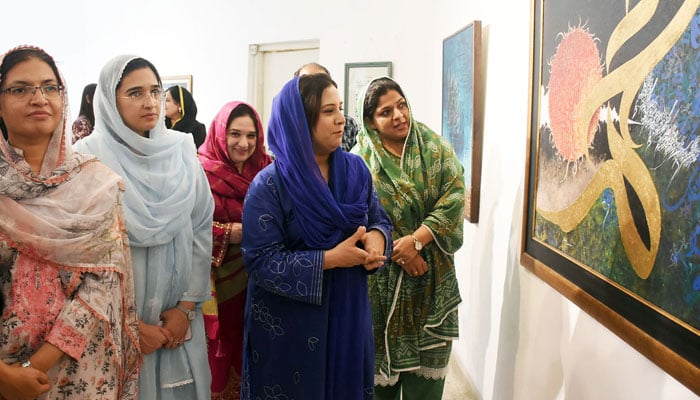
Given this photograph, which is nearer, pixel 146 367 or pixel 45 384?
pixel 45 384

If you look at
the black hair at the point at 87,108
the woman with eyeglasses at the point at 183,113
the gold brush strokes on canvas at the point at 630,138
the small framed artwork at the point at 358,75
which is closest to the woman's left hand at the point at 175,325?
the gold brush strokes on canvas at the point at 630,138

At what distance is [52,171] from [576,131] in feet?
4.53

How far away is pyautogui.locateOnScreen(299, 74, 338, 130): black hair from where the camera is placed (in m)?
1.61

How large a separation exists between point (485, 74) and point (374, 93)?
0.81 m

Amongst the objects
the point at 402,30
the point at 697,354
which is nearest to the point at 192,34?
the point at 402,30

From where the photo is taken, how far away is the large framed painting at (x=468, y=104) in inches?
109

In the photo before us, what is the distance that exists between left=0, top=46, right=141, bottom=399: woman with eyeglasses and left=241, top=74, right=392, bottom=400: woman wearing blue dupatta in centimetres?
37

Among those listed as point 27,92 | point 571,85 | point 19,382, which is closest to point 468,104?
point 571,85

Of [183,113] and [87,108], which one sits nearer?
[87,108]

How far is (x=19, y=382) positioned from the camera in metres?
1.21

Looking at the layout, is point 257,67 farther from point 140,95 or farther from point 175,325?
point 175,325

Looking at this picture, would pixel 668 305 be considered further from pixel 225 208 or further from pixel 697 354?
pixel 225 208

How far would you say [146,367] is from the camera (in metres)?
1.58

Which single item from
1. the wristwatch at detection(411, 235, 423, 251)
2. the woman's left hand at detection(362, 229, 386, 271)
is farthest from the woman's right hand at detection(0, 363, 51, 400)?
the wristwatch at detection(411, 235, 423, 251)
